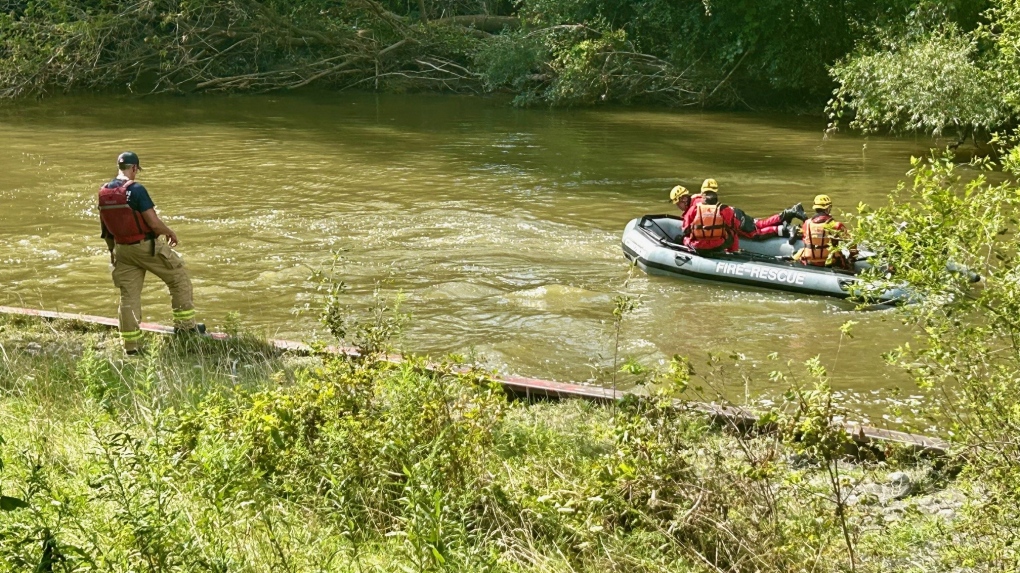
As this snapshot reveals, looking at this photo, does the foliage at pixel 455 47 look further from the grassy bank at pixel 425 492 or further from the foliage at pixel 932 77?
the grassy bank at pixel 425 492

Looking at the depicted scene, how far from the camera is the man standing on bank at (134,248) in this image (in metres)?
8.08

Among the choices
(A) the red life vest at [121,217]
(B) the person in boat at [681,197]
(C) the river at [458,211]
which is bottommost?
(C) the river at [458,211]

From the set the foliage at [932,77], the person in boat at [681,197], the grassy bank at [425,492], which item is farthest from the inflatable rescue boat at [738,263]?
the foliage at [932,77]

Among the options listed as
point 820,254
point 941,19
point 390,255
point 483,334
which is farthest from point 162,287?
point 941,19

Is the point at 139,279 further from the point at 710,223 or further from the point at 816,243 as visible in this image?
the point at 816,243

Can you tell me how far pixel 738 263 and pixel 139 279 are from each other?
6.01m

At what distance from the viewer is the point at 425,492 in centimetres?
419

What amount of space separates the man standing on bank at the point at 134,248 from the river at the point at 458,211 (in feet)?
3.96

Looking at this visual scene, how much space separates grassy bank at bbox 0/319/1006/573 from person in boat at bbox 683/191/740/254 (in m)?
5.66

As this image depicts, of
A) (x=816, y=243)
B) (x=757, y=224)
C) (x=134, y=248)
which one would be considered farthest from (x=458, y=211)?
(x=134, y=248)

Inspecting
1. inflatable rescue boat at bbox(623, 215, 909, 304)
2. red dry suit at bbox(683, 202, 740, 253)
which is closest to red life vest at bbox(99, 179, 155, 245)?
inflatable rescue boat at bbox(623, 215, 909, 304)

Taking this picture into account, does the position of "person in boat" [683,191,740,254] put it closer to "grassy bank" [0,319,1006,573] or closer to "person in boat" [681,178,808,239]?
"person in boat" [681,178,808,239]

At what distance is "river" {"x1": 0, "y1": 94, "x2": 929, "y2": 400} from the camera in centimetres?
977

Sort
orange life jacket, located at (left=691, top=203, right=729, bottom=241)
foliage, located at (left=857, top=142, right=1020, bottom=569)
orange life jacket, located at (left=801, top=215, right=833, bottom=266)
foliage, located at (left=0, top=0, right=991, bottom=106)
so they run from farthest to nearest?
1. foliage, located at (left=0, top=0, right=991, bottom=106)
2. orange life jacket, located at (left=691, top=203, right=729, bottom=241)
3. orange life jacket, located at (left=801, top=215, right=833, bottom=266)
4. foliage, located at (left=857, top=142, right=1020, bottom=569)
